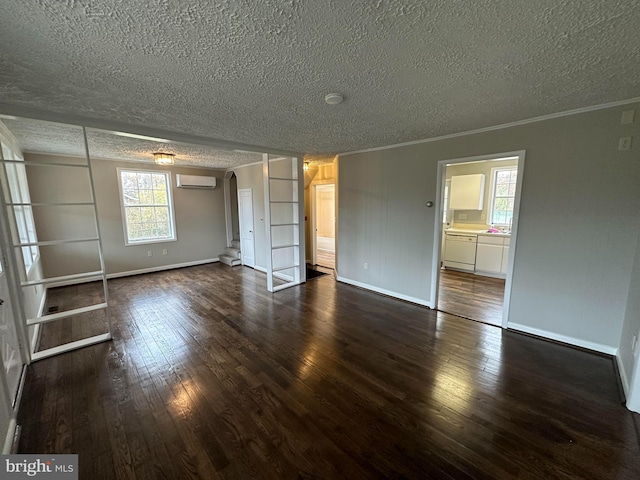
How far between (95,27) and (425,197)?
3656 millimetres

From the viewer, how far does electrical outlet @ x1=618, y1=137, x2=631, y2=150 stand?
2311mm

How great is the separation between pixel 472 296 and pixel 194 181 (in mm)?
6361

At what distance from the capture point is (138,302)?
13.4 feet

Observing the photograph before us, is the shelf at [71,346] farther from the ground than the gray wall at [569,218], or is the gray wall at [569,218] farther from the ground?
the gray wall at [569,218]

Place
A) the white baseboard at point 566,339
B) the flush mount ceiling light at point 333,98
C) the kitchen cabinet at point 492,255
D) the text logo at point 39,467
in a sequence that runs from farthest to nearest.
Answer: the kitchen cabinet at point 492,255, the white baseboard at point 566,339, the flush mount ceiling light at point 333,98, the text logo at point 39,467

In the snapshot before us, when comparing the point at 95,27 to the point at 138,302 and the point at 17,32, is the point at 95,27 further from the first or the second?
the point at 138,302

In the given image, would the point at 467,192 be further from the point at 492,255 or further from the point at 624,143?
the point at 624,143

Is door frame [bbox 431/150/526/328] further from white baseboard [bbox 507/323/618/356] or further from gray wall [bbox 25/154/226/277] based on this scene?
gray wall [bbox 25/154/226/277]

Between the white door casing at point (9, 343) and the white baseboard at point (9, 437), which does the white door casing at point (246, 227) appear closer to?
the white door casing at point (9, 343)

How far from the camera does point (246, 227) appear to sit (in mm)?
6328

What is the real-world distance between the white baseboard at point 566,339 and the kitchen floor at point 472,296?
0.77 feet

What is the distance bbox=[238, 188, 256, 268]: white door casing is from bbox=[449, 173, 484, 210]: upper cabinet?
465 centimetres

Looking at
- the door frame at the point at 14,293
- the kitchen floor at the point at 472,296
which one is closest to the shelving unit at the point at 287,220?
the kitchen floor at the point at 472,296

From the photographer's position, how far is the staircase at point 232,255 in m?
6.53
